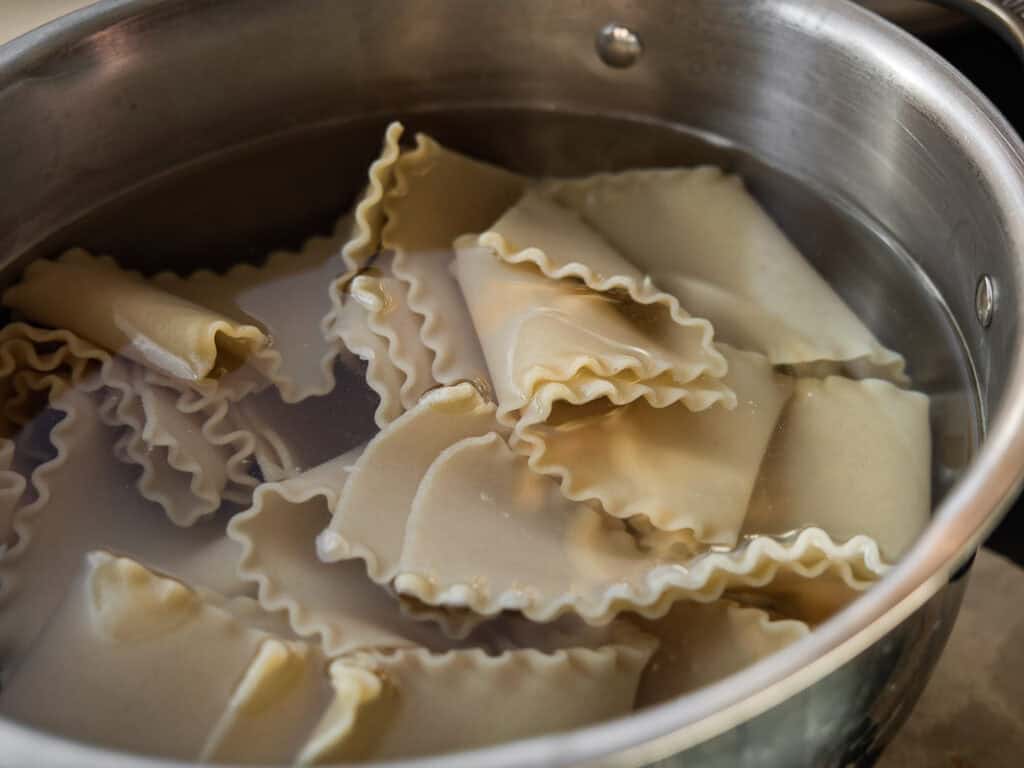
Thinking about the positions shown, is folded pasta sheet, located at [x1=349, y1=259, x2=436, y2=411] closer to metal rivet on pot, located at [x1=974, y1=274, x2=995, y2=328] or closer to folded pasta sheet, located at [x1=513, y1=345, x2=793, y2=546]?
folded pasta sheet, located at [x1=513, y1=345, x2=793, y2=546]

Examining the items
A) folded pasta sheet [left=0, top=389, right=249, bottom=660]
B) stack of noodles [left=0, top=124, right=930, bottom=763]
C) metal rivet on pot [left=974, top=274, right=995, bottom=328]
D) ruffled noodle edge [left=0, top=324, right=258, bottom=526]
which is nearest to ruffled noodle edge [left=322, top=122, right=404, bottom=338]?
Answer: stack of noodles [left=0, top=124, right=930, bottom=763]

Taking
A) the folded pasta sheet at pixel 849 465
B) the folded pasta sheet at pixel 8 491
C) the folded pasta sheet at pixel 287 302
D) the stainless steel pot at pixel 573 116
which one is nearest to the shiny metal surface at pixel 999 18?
the stainless steel pot at pixel 573 116

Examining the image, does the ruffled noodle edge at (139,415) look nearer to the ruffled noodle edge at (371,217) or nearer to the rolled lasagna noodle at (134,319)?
the rolled lasagna noodle at (134,319)

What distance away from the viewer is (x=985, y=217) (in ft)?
3.58

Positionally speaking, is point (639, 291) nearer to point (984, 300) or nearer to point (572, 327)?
point (572, 327)

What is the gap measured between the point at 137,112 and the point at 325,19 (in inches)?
10.5

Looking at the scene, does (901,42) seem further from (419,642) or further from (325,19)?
(419,642)

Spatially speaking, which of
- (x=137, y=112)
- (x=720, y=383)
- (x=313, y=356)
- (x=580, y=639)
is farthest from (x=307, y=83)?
(x=580, y=639)

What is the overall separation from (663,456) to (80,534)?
0.62 m

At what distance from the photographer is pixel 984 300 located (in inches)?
44.6

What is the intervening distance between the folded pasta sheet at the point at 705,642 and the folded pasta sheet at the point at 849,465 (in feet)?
0.44

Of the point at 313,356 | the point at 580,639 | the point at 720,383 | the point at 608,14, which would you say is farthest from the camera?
the point at 608,14

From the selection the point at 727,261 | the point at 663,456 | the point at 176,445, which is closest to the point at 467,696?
the point at 663,456

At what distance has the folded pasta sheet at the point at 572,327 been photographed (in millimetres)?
1137
